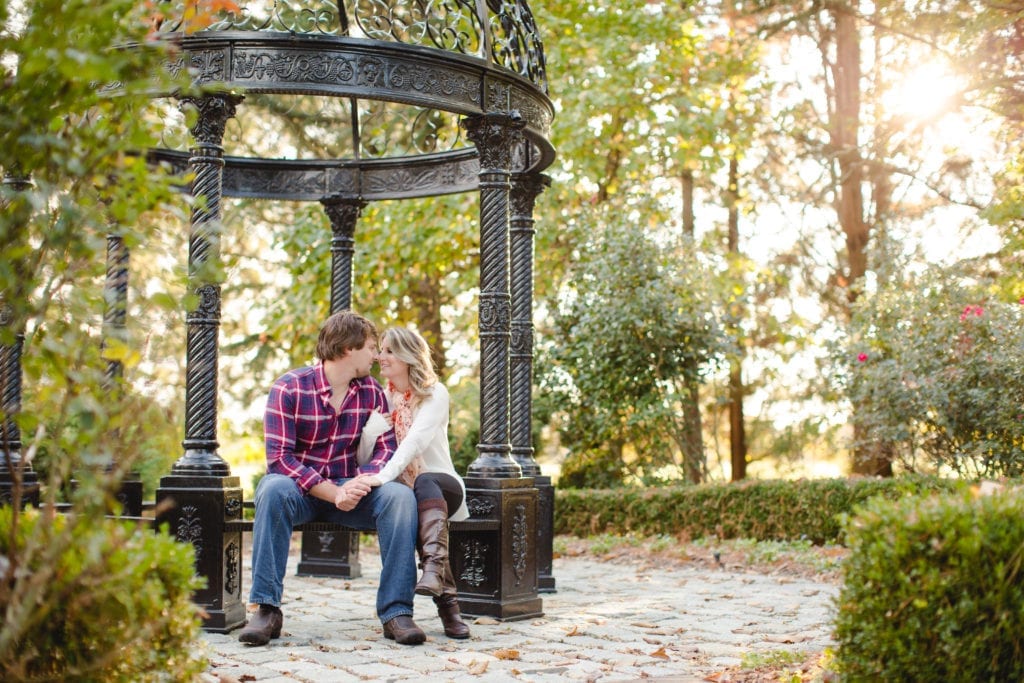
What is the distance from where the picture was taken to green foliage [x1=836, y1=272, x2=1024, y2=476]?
9695 mm

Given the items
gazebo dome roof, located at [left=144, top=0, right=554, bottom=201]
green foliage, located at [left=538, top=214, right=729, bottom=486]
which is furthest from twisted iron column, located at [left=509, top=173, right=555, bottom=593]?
green foliage, located at [left=538, top=214, right=729, bottom=486]

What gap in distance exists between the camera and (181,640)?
2.83m

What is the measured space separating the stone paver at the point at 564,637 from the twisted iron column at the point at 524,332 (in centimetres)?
41

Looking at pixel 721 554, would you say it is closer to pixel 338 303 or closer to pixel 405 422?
pixel 338 303

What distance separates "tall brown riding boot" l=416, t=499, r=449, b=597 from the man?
0.24 ft

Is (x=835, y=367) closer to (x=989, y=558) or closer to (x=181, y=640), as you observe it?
(x=989, y=558)

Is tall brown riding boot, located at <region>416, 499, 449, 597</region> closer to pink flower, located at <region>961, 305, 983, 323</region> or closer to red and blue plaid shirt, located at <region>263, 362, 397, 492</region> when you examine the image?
red and blue plaid shirt, located at <region>263, 362, 397, 492</region>

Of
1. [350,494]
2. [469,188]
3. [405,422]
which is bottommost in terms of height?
[350,494]

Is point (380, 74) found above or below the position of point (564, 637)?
above

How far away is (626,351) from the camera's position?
42.8 ft

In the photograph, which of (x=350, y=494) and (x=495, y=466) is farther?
(x=495, y=466)

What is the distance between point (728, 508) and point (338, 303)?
4.79 metres

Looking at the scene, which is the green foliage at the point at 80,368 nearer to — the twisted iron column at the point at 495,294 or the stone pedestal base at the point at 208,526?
the stone pedestal base at the point at 208,526

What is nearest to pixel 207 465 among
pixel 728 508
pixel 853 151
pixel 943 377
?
pixel 728 508
